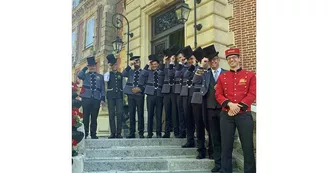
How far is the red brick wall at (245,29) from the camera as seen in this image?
252 cm

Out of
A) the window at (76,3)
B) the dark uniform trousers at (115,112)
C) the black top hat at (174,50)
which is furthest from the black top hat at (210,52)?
the dark uniform trousers at (115,112)

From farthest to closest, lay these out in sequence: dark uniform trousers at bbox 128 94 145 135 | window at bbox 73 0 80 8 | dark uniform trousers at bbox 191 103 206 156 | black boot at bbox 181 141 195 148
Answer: dark uniform trousers at bbox 128 94 145 135, black boot at bbox 181 141 195 148, dark uniform trousers at bbox 191 103 206 156, window at bbox 73 0 80 8

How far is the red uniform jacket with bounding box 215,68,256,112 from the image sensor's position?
2.55 meters

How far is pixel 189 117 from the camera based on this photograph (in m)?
3.53

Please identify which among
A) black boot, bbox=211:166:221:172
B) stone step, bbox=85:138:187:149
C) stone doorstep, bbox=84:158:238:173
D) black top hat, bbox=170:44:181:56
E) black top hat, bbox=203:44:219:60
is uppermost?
black top hat, bbox=170:44:181:56

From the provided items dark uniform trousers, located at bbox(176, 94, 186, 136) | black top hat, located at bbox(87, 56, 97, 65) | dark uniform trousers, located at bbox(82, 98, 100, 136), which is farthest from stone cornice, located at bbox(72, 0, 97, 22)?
dark uniform trousers, located at bbox(176, 94, 186, 136)

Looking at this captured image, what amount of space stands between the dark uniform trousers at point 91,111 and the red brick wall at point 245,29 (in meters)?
1.36

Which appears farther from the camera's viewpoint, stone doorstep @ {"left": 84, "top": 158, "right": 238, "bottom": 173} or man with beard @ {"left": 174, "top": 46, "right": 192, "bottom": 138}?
man with beard @ {"left": 174, "top": 46, "right": 192, "bottom": 138}

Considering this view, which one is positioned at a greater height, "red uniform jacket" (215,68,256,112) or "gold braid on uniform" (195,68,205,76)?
"gold braid on uniform" (195,68,205,76)

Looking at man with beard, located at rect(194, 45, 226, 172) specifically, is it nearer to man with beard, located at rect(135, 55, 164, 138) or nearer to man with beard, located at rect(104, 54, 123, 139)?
man with beard, located at rect(135, 55, 164, 138)

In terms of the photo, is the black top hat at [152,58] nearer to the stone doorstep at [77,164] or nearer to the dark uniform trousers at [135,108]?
the dark uniform trousers at [135,108]

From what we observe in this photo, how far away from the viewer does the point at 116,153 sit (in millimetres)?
3018

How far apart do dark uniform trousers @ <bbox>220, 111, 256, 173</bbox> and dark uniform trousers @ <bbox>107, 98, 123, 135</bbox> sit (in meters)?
1.36
